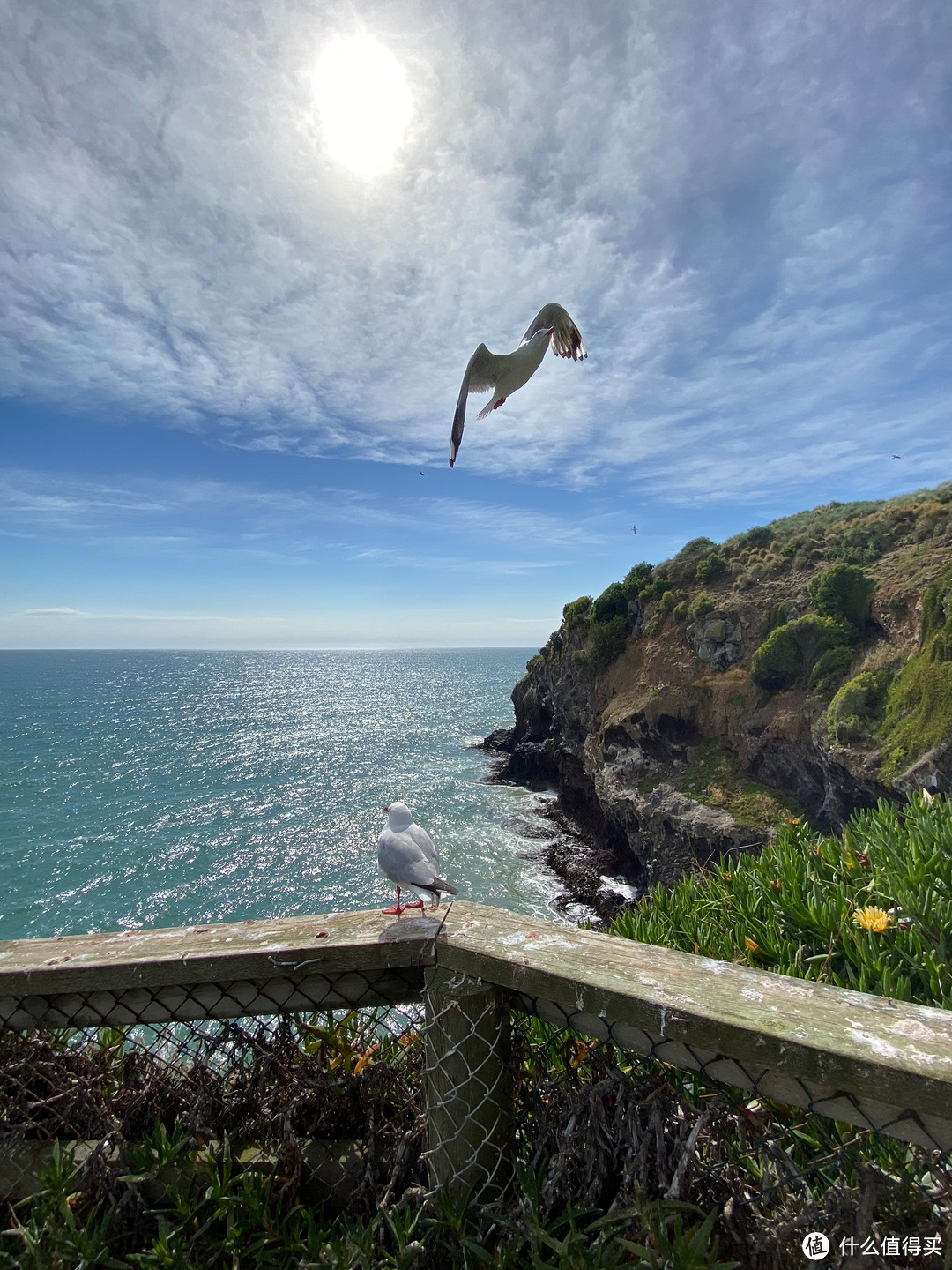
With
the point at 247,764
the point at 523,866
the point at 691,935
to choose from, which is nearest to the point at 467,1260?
the point at 691,935

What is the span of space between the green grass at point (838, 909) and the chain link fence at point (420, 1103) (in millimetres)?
940

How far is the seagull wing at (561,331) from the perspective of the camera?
4.87 meters

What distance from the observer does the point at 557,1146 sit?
68.2 inches

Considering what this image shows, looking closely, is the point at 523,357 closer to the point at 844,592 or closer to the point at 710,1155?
the point at 710,1155

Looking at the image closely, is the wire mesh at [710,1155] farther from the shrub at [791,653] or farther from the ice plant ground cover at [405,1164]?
the shrub at [791,653]

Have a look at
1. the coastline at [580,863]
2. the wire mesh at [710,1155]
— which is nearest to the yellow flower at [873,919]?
the wire mesh at [710,1155]

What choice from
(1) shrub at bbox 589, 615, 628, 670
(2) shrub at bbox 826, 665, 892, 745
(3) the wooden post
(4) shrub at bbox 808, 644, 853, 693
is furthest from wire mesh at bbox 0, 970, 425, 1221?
(1) shrub at bbox 589, 615, 628, 670

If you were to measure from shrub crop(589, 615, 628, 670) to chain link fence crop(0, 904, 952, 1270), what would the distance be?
3186 cm

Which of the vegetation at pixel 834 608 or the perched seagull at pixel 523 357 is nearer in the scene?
the perched seagull at pixel 523 357

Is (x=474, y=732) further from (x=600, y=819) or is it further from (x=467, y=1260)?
(x=467, y=1260)

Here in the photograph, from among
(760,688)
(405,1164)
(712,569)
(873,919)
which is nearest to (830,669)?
(760,688)

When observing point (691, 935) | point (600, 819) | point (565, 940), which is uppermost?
point (565, 940)

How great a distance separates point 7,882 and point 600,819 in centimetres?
2818

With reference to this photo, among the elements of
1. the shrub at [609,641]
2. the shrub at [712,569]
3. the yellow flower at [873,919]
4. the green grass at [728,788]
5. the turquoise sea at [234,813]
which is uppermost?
the shrub at [712,569]
